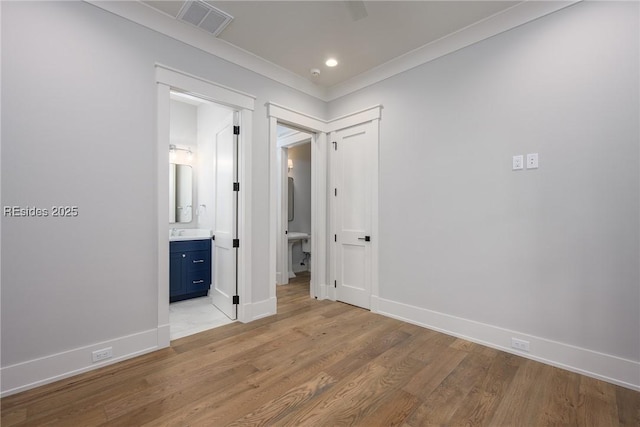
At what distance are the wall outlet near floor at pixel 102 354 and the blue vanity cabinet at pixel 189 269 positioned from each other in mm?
1621

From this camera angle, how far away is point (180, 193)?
4.55 metres

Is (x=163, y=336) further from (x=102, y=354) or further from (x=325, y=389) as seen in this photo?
(x=325, y=389)

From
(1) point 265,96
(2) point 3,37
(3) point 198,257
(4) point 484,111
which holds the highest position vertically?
(1) point 265,96

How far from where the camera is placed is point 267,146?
333cm

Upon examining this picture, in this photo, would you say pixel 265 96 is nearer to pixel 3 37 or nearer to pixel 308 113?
pixel 308 113

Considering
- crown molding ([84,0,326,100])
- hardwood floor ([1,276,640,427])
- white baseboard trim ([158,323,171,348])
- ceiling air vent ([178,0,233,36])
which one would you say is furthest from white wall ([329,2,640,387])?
white baseboard trim ([158,323,171,348])

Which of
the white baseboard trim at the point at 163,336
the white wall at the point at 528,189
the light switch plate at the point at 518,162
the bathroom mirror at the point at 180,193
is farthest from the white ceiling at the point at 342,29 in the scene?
the white baseboard trim at the point at 163,336

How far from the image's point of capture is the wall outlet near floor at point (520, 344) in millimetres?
2348

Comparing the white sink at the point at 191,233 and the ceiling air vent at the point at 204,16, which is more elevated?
the ceiling air vent at the point at 204,16

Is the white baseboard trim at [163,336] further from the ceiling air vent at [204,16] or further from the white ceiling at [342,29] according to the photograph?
the ceiling air vent at [204,16]

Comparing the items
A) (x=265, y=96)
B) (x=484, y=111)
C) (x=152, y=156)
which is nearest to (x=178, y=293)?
(x=152, y=156)

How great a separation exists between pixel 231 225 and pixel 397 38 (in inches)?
104

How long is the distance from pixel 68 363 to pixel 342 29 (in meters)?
3.60

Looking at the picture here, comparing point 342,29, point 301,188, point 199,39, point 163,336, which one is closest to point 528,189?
point 342,29
